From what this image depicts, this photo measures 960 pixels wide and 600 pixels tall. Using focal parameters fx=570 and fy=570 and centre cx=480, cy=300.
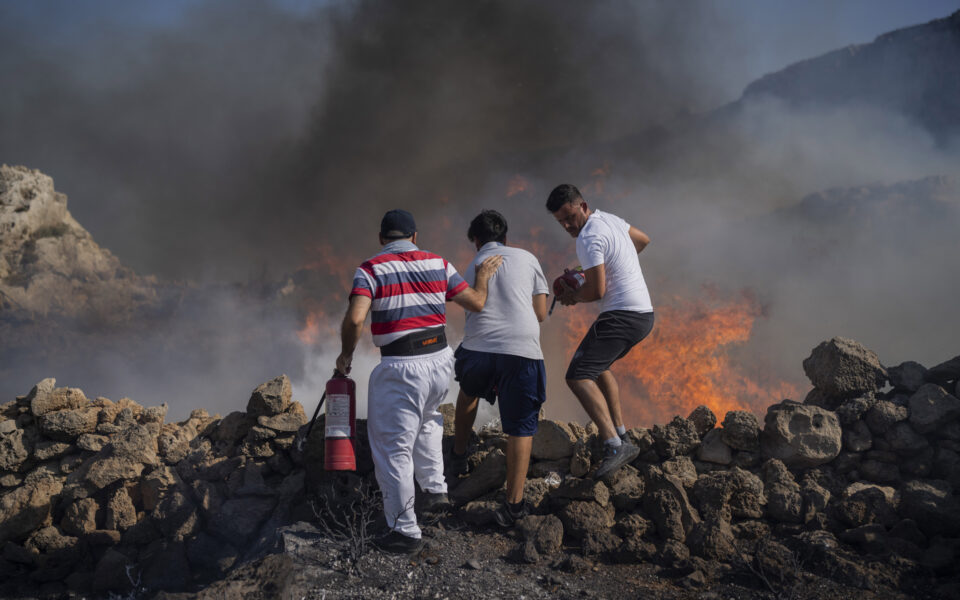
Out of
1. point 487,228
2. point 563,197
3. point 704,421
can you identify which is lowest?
point 704,421

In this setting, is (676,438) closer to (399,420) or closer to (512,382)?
(512,382)

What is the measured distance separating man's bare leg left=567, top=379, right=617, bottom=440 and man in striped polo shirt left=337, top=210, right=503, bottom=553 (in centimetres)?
109

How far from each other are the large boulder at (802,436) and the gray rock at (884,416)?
0.31 meters

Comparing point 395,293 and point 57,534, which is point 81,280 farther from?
point 395,293

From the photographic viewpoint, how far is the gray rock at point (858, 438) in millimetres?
4980

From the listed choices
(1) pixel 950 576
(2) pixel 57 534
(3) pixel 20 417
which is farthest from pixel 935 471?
(3) pixel 20 417

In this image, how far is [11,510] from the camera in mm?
5902

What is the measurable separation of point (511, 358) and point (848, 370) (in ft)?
11.2

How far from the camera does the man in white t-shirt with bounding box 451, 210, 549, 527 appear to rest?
419cm

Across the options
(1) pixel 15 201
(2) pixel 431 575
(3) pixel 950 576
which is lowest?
(3) pixel 950 576

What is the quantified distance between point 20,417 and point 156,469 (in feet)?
7.43

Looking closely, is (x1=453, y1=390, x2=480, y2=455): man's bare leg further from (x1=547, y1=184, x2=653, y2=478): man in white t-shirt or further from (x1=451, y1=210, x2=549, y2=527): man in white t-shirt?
(x1=547, y1=184, x2=653, y2=478): man in white t-shirt

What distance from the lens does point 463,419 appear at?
4.76m

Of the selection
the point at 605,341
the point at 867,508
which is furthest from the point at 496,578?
the point at 867,508
